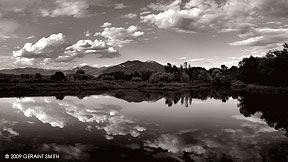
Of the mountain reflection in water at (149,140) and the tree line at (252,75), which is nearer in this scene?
the mountain reflection in water at (149,140)

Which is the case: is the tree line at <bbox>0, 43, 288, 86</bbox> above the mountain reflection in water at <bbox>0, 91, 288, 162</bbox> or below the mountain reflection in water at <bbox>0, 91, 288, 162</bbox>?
above

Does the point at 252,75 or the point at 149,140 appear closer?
the point at 149,140

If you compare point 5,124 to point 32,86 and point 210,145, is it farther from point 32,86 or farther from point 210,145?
point 32,86

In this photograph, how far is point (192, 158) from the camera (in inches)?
587

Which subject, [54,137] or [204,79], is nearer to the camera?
[54,137]

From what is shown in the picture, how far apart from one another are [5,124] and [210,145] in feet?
74.7

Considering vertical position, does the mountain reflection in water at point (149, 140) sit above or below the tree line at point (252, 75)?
below

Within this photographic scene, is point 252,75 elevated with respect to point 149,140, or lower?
elevated

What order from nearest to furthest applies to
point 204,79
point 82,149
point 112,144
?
point 82,149 < point 112,144 < point 204,79

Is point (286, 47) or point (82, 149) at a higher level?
point (286, 47)

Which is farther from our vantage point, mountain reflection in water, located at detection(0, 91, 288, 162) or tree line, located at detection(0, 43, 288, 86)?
tree line, located at detection(0, 43, 288, 86)

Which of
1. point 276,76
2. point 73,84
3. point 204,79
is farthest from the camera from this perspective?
point 204,79

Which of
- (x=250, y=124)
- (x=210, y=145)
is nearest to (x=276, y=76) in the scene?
(x=250, y=124)

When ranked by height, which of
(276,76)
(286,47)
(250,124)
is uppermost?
(286,47)
